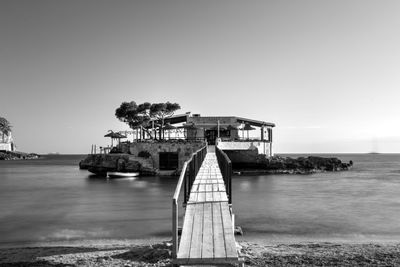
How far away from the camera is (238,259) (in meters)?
5.32

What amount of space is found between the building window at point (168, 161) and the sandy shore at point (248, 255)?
2540cm

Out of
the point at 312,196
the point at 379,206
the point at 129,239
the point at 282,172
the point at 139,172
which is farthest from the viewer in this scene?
the point at 282,172

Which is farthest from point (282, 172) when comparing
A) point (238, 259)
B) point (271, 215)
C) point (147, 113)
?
point (238, 259)

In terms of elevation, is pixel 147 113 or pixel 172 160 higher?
pixel 147 113

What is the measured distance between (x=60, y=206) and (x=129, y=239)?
9891 mm

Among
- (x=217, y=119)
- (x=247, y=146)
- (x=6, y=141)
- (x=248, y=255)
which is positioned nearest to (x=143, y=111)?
(x=217, y=119)

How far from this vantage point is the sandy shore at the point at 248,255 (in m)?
8.29

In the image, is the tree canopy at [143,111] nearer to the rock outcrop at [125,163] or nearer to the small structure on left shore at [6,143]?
the rock outcrop at [125,163]

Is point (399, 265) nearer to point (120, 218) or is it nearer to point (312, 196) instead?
point (120, 218)

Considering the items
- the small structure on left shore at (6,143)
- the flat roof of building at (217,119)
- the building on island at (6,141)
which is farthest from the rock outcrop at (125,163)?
the building on island at (6,141)

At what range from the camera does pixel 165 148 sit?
3588 centimetres

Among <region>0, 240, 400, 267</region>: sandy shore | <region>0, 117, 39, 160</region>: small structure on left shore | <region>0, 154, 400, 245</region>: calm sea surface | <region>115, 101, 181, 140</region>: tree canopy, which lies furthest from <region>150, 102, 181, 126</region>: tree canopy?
<region>0, 117, 39, 160</region>: small structure on left shore

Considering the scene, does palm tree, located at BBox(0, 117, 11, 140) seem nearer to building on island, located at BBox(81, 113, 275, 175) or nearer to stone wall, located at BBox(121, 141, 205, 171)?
building on island, located at BBox(81, 113, 275, 175)

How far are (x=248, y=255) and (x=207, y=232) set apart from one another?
2.96 metres
